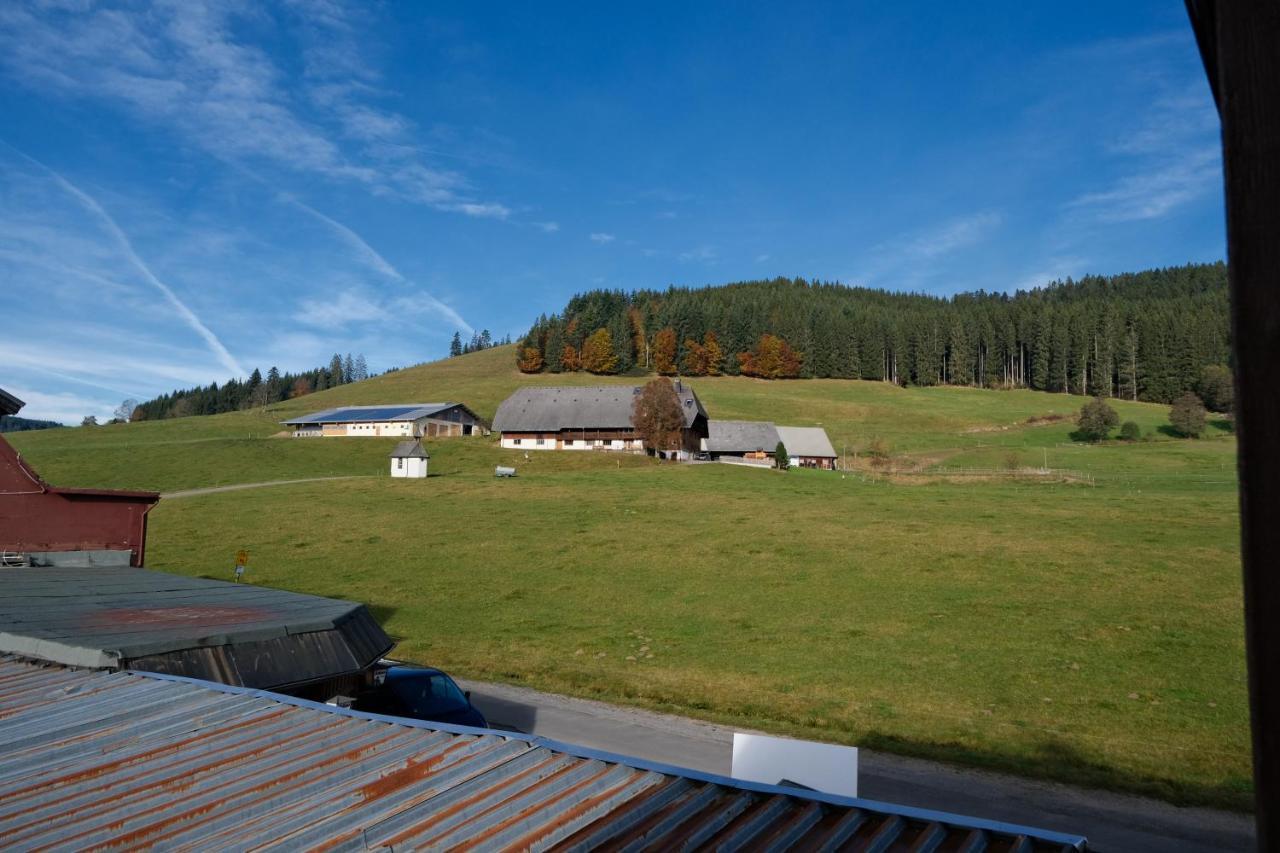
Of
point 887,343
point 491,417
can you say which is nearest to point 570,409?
point 491,417

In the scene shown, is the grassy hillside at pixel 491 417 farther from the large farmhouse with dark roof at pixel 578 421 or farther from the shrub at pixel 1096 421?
the large farmhouse with dark roof at pixel 578 421

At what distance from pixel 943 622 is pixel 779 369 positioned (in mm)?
116567

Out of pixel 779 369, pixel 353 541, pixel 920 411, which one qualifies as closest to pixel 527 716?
pixel 353 541

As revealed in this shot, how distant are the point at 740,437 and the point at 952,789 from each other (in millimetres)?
71538

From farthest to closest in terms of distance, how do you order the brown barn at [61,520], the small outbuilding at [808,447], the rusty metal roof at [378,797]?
the small outbuilding at [808,447]
the brown barn at [61,520]
the rusty metal roof at [378,797]

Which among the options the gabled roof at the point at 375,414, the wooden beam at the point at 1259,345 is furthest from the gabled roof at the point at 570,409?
the wooden beam at the point at 1259,345

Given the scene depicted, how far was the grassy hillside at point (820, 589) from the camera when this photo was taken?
16.2 meters

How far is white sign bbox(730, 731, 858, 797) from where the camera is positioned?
29.9 feet

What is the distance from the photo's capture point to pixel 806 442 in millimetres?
83438

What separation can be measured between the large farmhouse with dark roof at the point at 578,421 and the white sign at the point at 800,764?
68334mm

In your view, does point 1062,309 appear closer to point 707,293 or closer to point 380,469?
point 707,293

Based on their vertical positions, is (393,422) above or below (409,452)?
above

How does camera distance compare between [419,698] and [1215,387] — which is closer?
[419,698]

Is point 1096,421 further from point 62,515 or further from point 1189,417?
point 62,515
